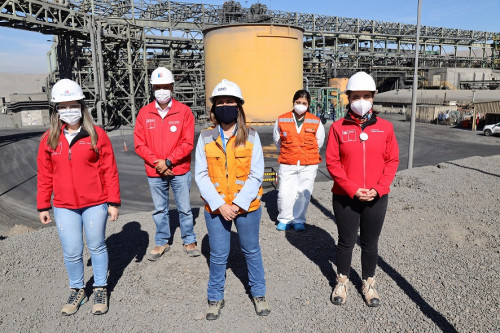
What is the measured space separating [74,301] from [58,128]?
1605 mm

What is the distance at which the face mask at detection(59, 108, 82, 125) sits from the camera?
10.2 ft

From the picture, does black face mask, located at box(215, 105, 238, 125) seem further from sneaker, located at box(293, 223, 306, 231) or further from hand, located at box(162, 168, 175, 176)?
sneaker, located at box(293, 223, 306, 231)

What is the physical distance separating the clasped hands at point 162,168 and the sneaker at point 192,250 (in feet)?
3.24

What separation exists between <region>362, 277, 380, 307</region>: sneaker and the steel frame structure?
62.6 ft

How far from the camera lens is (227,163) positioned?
3027mm

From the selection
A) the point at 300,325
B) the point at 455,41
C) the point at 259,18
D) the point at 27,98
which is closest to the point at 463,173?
the point at 300,325

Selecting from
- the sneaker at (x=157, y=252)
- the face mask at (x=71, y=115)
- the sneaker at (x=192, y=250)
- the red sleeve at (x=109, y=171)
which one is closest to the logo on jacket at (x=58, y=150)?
the face mask at (x=71, y=115)

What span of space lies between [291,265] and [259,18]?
27948mm

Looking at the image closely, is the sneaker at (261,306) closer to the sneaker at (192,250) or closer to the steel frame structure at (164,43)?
the sneaker at (192,250)

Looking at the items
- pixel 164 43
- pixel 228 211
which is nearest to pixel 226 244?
pixel 228 211

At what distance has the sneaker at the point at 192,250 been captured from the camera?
→ 14.5 ft

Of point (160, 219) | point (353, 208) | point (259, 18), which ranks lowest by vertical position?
point (160, 219)

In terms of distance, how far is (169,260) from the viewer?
432 cm

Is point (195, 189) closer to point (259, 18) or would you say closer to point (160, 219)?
point (160, 219)
